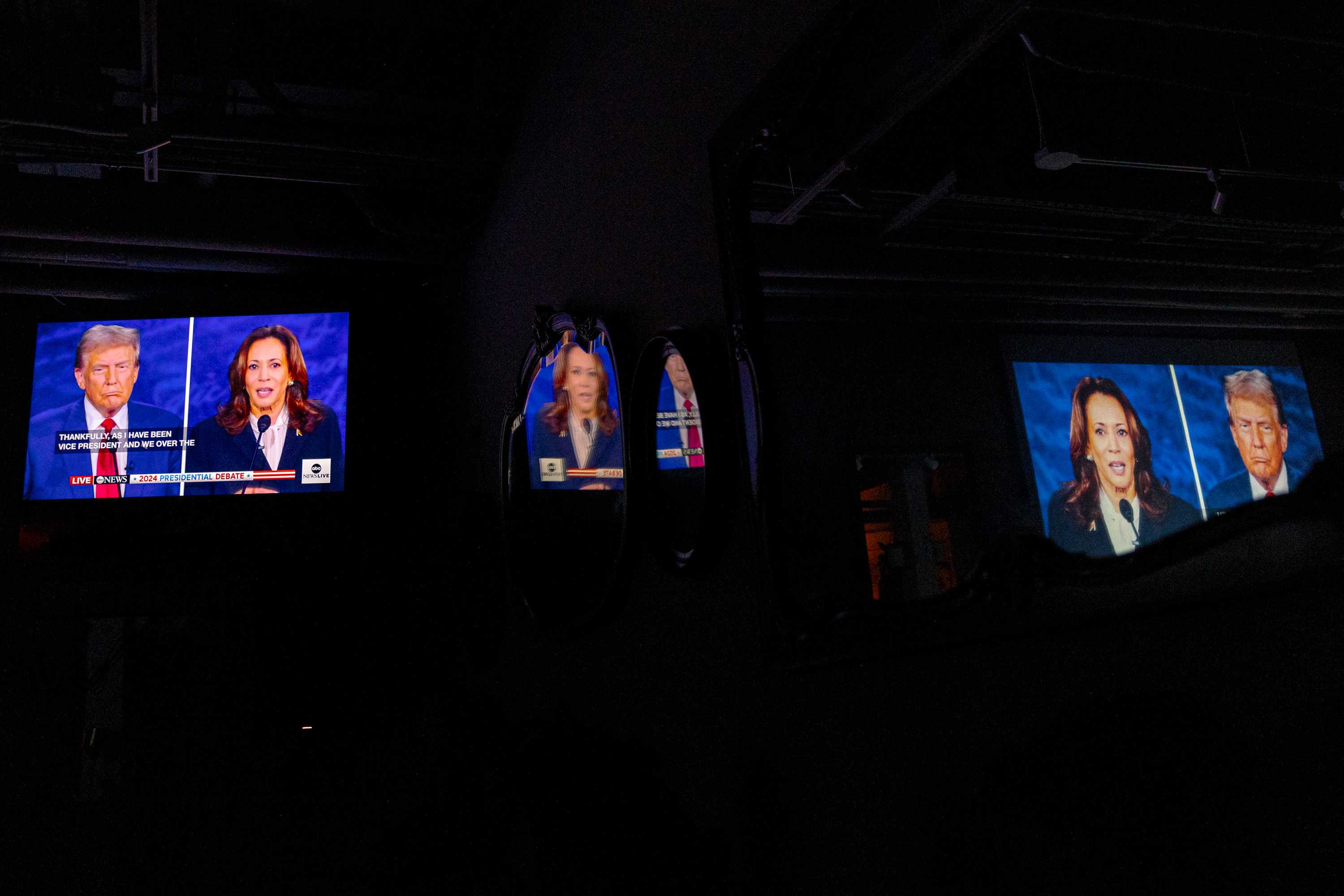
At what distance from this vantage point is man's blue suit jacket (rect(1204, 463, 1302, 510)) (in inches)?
23.7

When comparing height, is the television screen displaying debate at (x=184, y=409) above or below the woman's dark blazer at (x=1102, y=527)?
above

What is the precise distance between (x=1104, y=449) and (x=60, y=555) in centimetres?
419

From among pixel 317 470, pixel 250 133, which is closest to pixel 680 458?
pixel 250 133

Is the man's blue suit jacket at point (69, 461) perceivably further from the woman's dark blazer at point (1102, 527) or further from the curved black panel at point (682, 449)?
the woman's dark blazer at point (1102, 527)

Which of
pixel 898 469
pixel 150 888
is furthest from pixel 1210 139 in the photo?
pixel 150 888

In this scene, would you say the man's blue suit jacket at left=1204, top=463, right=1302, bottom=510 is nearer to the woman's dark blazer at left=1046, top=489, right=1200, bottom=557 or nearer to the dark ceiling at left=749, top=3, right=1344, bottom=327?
the woman's dark blazer at left=1046, top=489, right=1200, bottom=557

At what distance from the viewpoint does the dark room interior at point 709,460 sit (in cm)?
63

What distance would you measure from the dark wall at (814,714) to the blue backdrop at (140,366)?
2.32 metres

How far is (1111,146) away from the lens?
0.71 meters

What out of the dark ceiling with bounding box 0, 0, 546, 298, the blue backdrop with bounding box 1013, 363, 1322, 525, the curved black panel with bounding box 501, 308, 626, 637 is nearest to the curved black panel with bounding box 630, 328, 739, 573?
the curved black panel with bounding box 501, 308, 626, 637

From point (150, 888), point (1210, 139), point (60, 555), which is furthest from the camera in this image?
point (60, 555)

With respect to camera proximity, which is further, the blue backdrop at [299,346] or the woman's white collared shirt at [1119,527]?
the blue backdrop at [299,346]

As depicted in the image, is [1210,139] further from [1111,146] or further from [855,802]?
[855,802]

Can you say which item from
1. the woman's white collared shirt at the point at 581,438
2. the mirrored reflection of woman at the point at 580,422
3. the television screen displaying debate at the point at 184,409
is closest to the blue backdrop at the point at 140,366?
the television screen displaying debate at the point at 184,409
